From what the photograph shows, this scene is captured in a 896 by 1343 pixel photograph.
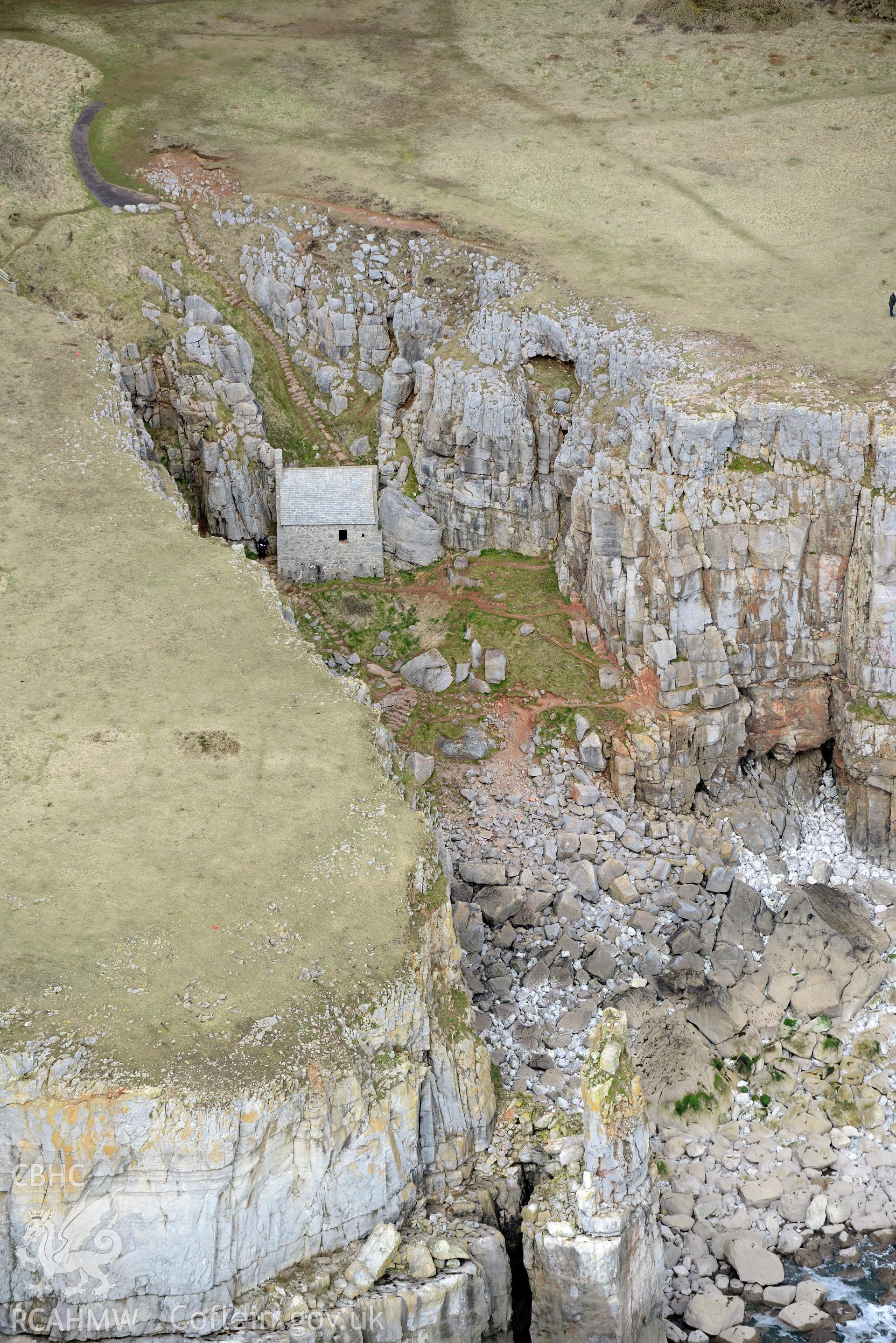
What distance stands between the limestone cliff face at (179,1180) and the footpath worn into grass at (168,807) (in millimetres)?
953

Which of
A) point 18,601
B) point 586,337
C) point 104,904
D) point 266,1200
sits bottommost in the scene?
point 266,1200

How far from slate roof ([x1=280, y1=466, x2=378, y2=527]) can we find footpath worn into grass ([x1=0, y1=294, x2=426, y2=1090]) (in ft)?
36.2

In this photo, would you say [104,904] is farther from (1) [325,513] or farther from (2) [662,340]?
(2) [662,340]

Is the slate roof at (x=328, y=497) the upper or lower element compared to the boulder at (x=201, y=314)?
lower

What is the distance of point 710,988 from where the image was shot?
6203cm

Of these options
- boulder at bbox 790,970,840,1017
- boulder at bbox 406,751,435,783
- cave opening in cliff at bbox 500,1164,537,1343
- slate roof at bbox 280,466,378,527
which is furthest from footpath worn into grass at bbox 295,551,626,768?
cave opening in cliff at bbox 500,1164,537,1343

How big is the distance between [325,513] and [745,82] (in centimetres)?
3712

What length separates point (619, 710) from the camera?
69625mm

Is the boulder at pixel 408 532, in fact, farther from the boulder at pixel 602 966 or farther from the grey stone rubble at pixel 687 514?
the boulder at pixel 602 966

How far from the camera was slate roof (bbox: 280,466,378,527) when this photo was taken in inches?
2945

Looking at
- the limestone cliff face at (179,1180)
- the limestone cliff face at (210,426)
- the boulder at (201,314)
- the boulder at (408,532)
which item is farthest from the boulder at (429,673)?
the limestone cliff face at (179,1180)

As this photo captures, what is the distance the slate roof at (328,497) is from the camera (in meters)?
74.8

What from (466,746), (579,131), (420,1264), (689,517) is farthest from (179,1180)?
(579,131)

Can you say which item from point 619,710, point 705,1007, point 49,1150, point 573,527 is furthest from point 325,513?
point 49,1150
